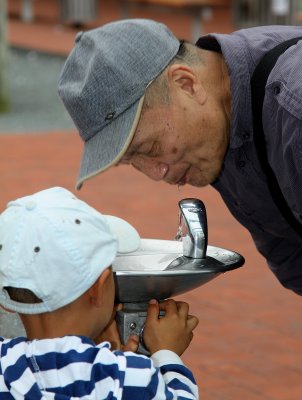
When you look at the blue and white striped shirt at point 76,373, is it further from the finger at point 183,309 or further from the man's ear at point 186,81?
the man's ear at point 186,81

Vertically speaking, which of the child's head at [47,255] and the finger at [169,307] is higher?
the child's head at [47,255]

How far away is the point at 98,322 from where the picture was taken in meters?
2.19

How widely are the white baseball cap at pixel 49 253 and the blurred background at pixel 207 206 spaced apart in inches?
32.7

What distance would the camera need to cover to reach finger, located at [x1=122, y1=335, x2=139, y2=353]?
2254 mm

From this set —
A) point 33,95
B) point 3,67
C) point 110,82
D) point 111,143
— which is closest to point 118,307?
point 111,143

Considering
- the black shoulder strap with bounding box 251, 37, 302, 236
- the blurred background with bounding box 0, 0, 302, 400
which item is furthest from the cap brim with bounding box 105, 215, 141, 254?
the blurred background with bounding box 0, 0, 302, 400

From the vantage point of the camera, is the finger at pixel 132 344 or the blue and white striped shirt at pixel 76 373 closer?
the blue and white striped shirt at pixel 76 373

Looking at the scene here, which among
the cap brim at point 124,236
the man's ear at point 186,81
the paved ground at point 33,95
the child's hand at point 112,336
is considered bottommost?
the paved ground at point 33,95

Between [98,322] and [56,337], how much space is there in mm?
88

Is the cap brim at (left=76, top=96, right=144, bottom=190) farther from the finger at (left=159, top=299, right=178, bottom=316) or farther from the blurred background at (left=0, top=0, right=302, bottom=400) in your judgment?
the blurred background at (left=0, top=0, right=302, bottom=400)

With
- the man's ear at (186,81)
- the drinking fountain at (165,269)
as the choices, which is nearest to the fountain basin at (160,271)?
the drinking fountain at (165,269)

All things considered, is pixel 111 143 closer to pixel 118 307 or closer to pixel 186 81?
pixel 186 81

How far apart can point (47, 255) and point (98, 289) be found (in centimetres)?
12

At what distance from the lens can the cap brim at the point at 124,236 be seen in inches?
89.7
